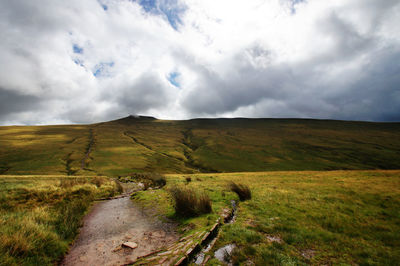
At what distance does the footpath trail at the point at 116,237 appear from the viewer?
6664 mm

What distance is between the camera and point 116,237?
27.4 feet

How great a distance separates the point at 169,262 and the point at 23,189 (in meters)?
16.7

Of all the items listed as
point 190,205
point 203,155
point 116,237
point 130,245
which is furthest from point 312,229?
point 203,155

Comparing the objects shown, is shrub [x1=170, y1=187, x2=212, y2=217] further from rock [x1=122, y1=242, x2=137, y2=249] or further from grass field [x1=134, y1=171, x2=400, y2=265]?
rock [x1=122, y1=242, x2=137, y2=249]

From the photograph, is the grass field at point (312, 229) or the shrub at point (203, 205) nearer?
the grass field at point (312, 229)

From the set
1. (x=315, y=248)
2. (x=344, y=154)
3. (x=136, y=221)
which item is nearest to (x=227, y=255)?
(x=315, y=248)

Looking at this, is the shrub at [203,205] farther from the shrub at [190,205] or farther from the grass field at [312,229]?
the grass field at [312,229]

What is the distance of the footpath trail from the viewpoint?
21.9ft

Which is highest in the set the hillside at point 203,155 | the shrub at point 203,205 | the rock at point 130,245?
the shrub at point 203,205

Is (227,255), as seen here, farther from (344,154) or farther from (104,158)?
(344,154)

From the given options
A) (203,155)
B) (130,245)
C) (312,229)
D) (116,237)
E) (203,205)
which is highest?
(203,205)

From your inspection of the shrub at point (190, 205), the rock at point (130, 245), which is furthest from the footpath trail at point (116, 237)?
the shrub at point (190, 205)

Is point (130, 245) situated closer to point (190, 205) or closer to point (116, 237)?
point (116, 237)

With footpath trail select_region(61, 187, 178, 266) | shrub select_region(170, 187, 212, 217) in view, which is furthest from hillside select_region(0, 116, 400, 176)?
shrub select_region(170, 187, 212, 217)
